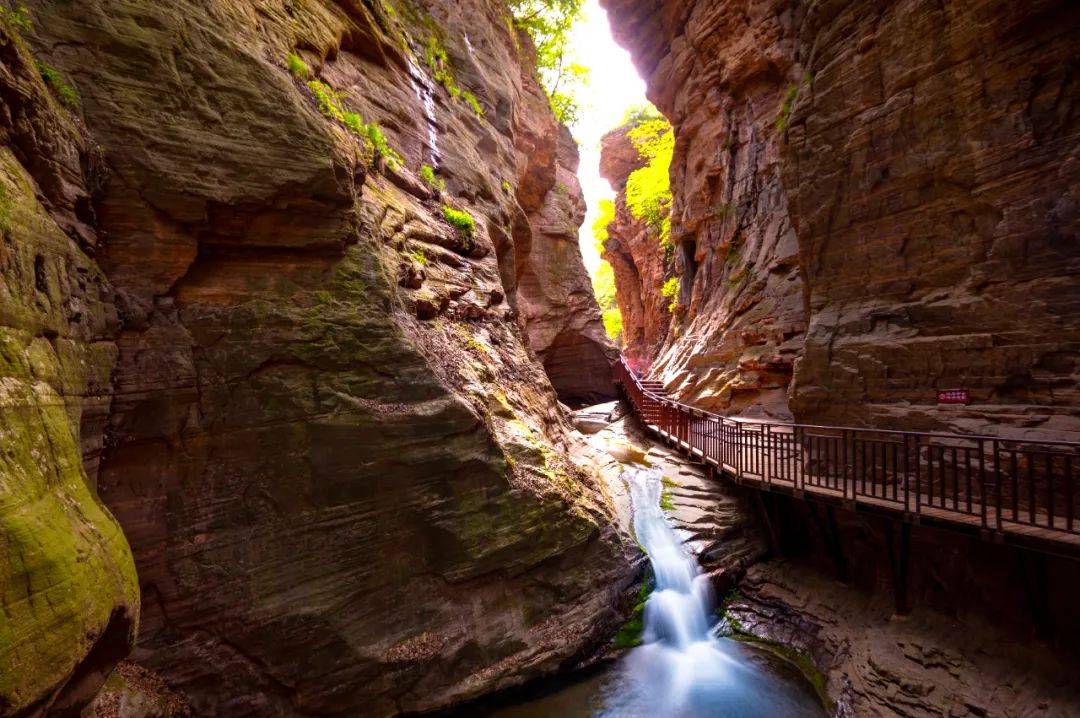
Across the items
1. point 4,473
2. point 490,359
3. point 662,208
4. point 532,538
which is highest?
point 662,208

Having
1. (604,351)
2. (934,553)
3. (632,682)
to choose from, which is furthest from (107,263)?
(604,351)

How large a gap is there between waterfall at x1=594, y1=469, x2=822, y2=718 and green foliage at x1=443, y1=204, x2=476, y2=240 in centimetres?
728

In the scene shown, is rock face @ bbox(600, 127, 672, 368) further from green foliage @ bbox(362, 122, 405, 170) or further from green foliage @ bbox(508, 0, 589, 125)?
green foliage @ bbox(362, 122, 405, 170)

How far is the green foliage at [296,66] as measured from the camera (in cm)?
686

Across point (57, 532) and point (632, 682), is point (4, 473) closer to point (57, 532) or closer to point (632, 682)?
point (57, 532)

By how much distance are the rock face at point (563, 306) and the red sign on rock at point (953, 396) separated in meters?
13.9

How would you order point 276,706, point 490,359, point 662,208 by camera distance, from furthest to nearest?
point 662,208
point 490,359
point 276,706

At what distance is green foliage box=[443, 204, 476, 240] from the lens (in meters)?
9.92

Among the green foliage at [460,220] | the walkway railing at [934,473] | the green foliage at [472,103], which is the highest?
the green foliage at [472,103]

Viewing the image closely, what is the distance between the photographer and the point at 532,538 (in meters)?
7.11

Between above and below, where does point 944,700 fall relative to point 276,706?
below

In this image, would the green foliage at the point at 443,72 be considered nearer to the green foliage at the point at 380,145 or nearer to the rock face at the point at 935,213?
the green foliage at the point at 380,145

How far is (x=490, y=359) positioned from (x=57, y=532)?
6.25m

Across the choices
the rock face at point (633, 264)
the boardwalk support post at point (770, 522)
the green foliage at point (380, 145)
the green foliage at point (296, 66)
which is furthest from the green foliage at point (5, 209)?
the rock face at point (633, 264)
